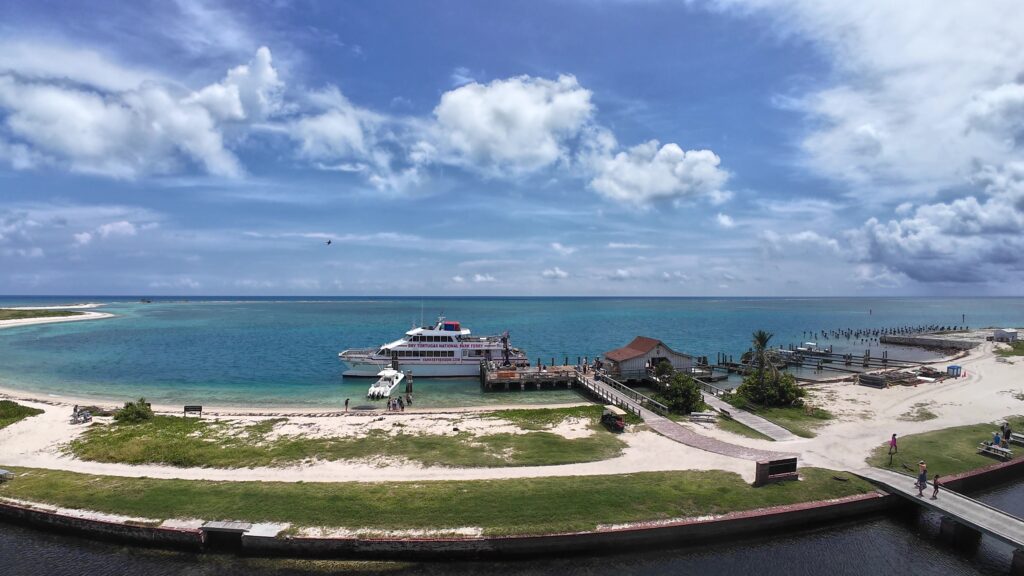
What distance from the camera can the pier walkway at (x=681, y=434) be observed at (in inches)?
1128

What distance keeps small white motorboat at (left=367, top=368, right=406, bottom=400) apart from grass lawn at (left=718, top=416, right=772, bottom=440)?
112ft

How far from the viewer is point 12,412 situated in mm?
37969

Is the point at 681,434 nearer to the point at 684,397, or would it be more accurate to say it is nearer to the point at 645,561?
the point at 684,397

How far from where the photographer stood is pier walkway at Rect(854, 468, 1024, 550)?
20.2 meters

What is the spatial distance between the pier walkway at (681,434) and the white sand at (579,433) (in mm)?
874

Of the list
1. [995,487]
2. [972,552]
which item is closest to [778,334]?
[995,487]

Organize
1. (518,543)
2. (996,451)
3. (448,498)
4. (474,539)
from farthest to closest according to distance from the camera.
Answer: (996,451) → (448,498) → (518,543) → (474,539)

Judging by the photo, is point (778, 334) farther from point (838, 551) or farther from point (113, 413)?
point (113, 413)

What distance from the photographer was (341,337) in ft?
367

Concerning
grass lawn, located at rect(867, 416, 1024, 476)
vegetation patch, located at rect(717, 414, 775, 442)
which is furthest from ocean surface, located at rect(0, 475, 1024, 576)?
vegetation patch, located at rect(717, 414, 775, 442)

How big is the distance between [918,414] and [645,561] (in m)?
32.0

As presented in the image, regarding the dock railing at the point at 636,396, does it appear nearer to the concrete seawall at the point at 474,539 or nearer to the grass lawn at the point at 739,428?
the grass lawn at the point at 739,428

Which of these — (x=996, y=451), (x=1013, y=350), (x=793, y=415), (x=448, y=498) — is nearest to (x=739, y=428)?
(x=793, y=415)

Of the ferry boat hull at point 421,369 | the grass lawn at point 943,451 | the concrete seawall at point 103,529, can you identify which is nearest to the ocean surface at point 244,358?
the ferry boat hull at point 421,369
